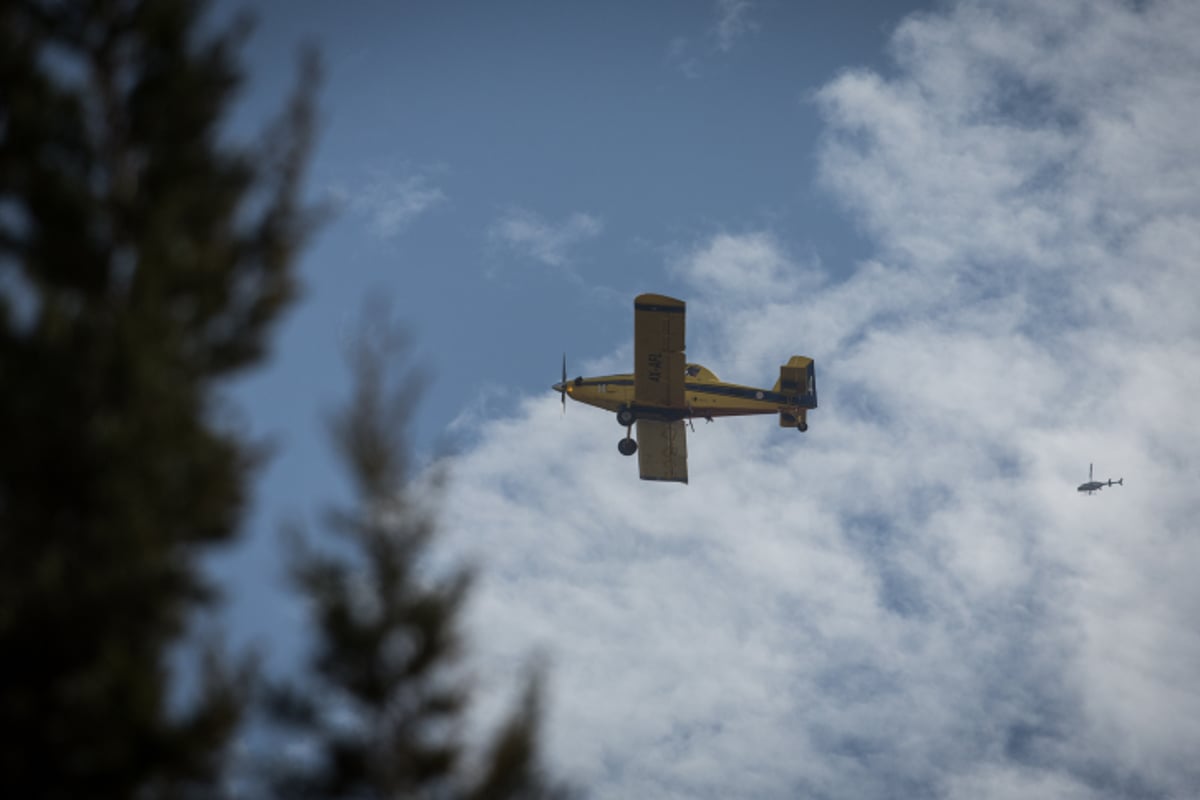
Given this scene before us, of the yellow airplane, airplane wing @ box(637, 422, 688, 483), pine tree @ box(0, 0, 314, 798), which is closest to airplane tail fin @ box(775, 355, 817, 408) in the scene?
the yellow airplane

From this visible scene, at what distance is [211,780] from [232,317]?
4649 millimetres

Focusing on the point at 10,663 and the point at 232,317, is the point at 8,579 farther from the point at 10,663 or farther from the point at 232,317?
the point at 232,317

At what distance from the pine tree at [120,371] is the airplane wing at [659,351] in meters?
37.5

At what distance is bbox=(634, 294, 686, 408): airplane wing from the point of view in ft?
167

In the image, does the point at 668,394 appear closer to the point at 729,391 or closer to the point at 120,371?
the point at 729,391

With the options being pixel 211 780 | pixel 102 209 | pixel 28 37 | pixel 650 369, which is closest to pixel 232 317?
pixel 102 209

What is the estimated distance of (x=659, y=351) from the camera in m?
52.2

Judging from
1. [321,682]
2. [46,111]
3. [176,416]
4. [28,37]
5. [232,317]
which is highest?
[28,37]

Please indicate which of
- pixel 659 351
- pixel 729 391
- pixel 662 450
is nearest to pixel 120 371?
pixel 659 351

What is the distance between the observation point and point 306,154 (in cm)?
1368

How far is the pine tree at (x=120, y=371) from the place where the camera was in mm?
10445

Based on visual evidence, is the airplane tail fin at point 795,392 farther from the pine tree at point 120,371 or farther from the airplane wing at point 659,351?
the pine tree at point 120,371

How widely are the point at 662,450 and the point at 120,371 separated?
44595 mm

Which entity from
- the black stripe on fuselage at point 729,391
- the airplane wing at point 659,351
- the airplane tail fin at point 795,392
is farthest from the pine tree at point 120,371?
the airplane tail fin at point 795,392
